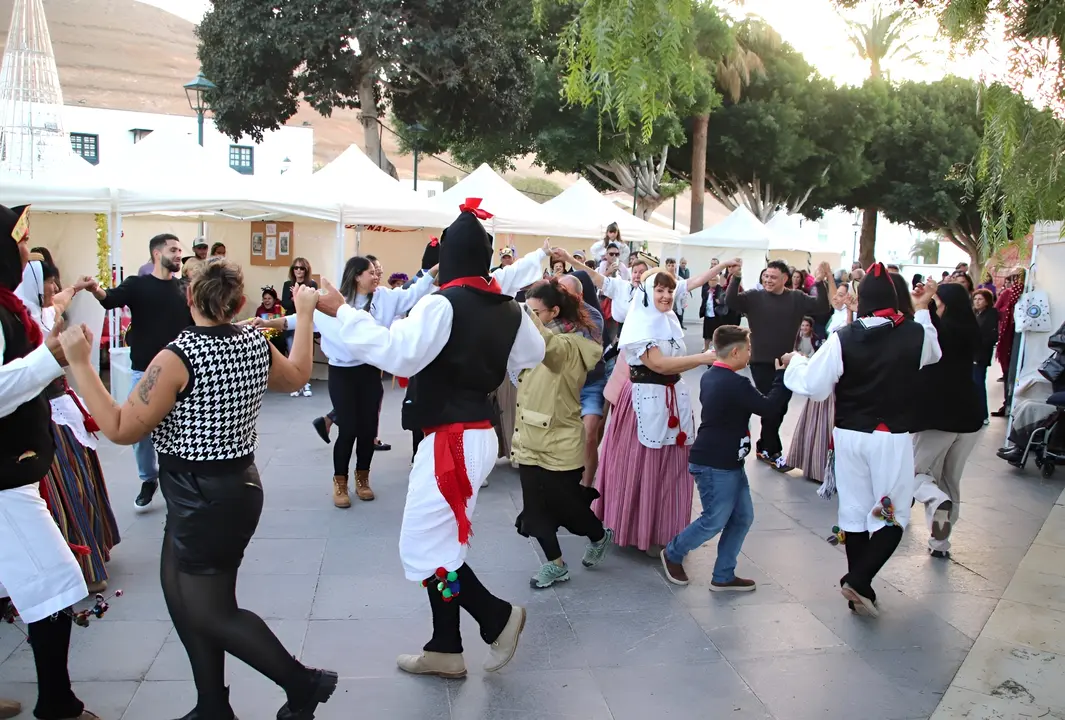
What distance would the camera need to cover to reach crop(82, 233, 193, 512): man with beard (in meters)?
5.56

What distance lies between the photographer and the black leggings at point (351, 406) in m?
6.07

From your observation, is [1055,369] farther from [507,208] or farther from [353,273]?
[507,208]

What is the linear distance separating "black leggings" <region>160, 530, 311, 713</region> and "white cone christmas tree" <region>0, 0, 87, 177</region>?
341 inches

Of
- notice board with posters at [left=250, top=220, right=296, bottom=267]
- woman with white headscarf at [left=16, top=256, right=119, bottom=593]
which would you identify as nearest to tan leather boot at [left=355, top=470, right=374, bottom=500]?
woman with white headscarf at [left=16, top=256, right=119, bottom=593]

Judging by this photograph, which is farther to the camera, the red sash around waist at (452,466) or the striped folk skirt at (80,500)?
the striped folk skirt at (80,500)

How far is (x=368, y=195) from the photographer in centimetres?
1202

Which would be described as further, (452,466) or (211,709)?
(452,466)

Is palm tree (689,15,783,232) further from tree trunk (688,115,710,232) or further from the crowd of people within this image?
the crowd of people

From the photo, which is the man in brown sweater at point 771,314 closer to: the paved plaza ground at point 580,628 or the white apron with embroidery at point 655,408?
the paved plaza ground at point 580,628

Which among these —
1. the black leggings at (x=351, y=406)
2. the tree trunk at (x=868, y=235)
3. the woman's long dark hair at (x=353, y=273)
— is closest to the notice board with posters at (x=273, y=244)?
the woman's long dark hair at (x=353, y=273)

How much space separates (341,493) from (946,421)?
4103 millimetres

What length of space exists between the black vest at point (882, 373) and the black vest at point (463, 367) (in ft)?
6.17

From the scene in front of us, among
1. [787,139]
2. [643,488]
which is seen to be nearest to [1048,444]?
[643,488]

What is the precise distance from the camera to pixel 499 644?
3.58 metres
